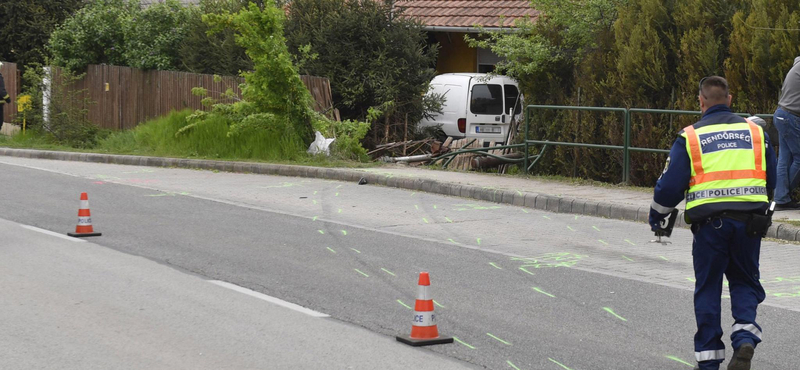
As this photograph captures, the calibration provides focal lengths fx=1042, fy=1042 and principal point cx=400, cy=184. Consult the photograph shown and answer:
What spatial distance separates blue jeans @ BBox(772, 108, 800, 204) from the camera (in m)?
11.7

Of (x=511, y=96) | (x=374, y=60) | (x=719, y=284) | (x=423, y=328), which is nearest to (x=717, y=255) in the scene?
(x=719, y=284)

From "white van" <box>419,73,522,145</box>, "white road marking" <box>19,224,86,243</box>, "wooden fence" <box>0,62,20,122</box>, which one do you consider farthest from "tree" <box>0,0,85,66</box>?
"white road marking" <box>19,224,86,243</box>

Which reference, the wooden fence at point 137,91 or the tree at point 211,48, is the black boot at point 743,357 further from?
the tree at point 211,48

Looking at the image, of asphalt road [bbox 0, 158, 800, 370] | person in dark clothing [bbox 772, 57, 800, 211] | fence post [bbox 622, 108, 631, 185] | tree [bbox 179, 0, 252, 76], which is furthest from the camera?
tree [bbox 179, 0, 252, 76]

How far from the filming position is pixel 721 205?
5.66 metres

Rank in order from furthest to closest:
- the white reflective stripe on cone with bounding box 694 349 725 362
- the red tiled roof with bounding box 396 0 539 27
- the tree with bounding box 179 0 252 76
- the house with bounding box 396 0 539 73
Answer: the house with bounding box 396 0 539 73 < the red tiled roof with bounding box 396 0 539 27 < the tree with bounding box 179 0 252 76 < the white reflective stripe on cone with bounding box 694 349 725 362

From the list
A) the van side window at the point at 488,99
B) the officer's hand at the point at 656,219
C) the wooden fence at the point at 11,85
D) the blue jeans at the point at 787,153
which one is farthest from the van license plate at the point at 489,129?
the officer's hand at the point at 656,219

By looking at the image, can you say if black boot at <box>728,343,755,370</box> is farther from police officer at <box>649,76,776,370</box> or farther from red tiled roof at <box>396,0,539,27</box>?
red tiled roof at <box>396,0,539,27</box>

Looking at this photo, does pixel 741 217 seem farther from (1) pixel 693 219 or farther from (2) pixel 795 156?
(2) pixel 795 156

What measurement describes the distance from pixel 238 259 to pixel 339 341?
3053mm

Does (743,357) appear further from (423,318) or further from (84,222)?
(84,222)

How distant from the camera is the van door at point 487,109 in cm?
2103

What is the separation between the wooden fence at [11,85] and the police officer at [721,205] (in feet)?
78.3

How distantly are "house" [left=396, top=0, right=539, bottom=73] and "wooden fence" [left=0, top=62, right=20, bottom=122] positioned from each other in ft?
33.1
